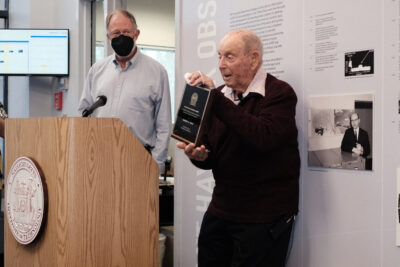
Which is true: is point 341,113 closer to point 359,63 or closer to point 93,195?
point 359,63

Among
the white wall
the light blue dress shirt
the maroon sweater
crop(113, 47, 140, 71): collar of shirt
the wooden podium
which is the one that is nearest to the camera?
the maroon sweater

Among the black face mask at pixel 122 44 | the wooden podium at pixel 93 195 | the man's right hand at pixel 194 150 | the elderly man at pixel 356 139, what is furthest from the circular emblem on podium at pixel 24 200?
the elderly man at pixel 356 139

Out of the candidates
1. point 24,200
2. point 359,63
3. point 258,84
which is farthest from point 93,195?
point 359,63

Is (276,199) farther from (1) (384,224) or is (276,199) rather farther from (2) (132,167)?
(2) (132,167)

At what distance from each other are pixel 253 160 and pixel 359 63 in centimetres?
55

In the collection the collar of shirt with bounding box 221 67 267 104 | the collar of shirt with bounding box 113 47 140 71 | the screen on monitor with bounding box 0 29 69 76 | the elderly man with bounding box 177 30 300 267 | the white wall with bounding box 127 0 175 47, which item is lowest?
the elderly man with bounding box 177 30 300 267

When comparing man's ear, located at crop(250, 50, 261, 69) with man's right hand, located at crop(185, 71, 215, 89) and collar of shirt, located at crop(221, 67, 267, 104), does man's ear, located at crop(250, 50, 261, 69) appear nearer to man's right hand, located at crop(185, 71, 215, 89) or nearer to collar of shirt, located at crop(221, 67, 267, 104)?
collar of shirt, located at crop(221, 67, 267, 104)

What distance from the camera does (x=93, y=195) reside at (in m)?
2.24

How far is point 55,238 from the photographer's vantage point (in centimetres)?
221

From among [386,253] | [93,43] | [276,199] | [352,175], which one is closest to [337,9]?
[352,175]

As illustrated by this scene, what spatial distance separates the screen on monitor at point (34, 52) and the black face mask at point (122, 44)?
227cm

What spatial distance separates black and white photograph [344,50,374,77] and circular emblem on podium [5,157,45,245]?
1365 mm

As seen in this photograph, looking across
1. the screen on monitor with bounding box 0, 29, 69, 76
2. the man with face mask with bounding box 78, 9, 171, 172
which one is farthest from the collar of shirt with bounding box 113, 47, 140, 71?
the screen on monitor with bounding box 0, 29, 69, 76

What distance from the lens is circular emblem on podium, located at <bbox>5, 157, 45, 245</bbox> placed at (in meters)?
2.28
